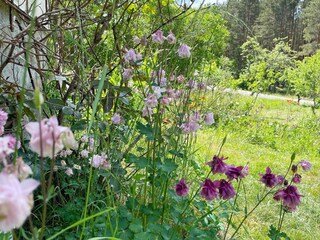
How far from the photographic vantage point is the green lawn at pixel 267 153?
2031 mm

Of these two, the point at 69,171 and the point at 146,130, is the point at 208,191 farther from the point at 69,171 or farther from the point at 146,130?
the point at 69,171

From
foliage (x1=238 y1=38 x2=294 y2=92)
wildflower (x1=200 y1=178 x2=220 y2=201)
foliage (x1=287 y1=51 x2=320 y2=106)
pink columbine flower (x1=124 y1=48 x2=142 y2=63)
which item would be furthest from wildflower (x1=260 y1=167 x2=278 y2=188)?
foliage (x1=287 y1=51 x2=320 y2=106)

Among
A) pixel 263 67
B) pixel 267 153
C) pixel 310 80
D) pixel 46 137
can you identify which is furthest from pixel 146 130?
pixel 310 80

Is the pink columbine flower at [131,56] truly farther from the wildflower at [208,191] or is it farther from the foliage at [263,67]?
the foliage at [263,67]

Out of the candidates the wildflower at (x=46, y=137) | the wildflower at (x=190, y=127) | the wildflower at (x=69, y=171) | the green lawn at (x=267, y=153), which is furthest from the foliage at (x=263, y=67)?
the wildflower at (x=46, y=137)

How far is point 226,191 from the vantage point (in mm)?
1027

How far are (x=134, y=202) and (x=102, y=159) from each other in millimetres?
170

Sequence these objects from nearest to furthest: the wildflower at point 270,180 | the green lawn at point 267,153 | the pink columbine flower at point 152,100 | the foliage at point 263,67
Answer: the pink columbine flower at point 152,100, the wildflower at point 270,180, the green lawn at point 267,153, the foliage at point 263,67

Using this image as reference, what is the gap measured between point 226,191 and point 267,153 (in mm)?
3028

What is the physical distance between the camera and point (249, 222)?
2.01 m

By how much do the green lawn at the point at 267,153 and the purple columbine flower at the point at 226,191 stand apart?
33 centimetres

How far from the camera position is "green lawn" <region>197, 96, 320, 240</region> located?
203 cm

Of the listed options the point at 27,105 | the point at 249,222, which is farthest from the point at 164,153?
the point at 249,222

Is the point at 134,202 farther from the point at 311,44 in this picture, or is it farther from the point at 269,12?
the point at 269,12
